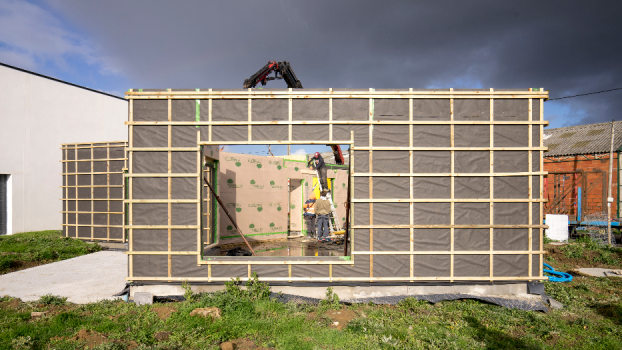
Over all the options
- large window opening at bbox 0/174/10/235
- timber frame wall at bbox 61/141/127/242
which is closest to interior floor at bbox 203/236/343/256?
timber frame wall at bbox 61/141/127/242

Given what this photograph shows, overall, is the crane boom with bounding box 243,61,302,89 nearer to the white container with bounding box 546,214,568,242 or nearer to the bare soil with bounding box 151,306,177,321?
the bare soil with bounding box 151,306,177,321

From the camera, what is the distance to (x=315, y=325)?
505 cm

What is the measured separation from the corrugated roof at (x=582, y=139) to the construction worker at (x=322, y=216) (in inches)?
639

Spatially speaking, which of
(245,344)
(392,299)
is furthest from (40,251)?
(392,299)

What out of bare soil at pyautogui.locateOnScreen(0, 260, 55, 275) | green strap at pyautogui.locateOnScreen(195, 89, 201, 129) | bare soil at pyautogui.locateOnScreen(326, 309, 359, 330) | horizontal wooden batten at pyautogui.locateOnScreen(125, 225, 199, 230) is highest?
green strap at pyautogui.locateOnScreen(195, 89, 201, 129)

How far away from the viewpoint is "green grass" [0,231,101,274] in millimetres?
9086

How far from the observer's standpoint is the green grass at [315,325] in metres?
4.46

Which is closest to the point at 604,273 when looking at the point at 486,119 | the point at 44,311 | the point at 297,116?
the point at 486,119

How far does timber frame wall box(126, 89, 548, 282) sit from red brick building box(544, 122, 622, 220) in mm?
13038

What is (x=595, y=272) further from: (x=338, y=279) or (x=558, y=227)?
(x=338, y=279)

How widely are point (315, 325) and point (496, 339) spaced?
2730 mm

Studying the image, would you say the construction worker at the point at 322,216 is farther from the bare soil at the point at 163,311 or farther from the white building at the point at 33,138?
the white building at the point at 33,138

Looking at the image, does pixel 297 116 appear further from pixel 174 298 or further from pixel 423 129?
pixel 174 298

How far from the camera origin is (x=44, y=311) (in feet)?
18.4
